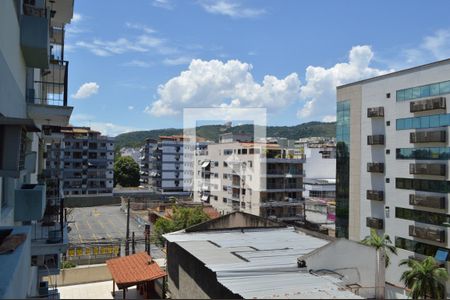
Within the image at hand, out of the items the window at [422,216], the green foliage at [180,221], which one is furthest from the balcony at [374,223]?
the green foliage at [180,221]

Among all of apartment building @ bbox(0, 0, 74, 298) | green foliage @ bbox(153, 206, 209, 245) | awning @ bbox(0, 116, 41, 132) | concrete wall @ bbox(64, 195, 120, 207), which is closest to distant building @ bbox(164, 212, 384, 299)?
apartment building @ bbox(0, 0, 74, 298)

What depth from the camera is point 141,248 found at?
3158 cm

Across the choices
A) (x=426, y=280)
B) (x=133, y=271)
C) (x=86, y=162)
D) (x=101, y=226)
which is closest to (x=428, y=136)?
(x=426, y=280)

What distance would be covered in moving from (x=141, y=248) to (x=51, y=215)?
22631 mm

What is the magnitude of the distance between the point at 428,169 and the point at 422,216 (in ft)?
9.41

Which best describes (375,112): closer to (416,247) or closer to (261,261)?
(416,247)

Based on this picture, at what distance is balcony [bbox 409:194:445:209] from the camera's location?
21328 mm

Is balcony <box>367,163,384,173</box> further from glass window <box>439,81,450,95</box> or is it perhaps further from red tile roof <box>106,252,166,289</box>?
red tile roof <box>106,252,166,289</box>

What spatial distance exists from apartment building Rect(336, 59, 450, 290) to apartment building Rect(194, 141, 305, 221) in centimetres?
1170

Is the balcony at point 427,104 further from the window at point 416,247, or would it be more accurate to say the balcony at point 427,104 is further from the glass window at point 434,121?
the window at point 416,247

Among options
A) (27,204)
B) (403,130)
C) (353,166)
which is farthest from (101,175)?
(27,204)

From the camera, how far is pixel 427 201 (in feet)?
71.9

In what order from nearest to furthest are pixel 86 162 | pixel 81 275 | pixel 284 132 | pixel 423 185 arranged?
pixel 81 275 < pixel 423 185 < pixel 86 162 < pixel 284 132

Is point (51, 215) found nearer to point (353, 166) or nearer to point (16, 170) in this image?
point (16, 170)
